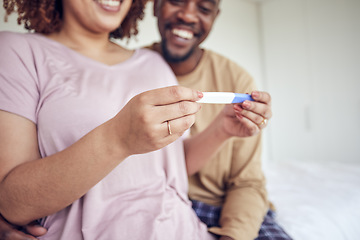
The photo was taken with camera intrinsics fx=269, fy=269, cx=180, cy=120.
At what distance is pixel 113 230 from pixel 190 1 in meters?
0.93

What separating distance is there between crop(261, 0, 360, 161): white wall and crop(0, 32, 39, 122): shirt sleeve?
3.12m

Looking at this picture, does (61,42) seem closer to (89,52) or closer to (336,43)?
(89,52)

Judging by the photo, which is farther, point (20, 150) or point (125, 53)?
point (125, 53)

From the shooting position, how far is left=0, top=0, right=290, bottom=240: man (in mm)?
873

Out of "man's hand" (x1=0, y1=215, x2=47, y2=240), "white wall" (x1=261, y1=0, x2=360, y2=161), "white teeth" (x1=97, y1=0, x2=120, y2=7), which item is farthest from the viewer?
"white wall" (x1=261, y1=0, x2=360, y2=161)

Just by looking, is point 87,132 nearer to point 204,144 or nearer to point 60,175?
point 60,175

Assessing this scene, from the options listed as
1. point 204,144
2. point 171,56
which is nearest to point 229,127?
point 204,144

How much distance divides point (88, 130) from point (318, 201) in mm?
1120

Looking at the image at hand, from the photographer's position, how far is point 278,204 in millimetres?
1263

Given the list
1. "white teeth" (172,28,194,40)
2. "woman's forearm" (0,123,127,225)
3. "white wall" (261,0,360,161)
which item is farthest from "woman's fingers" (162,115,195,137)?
"white wall" (261,0,360,161)

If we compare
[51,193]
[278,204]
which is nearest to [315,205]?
[278,204]

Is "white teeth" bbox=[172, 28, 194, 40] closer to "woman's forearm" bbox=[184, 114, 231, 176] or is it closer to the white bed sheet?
"woman's forearm" bbox=[184, 114, 231, 176]

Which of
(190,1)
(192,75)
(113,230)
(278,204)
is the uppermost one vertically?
(190,1)

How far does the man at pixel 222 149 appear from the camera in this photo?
873mm
